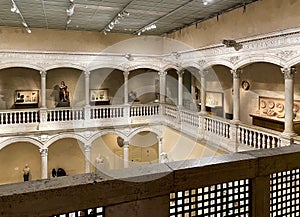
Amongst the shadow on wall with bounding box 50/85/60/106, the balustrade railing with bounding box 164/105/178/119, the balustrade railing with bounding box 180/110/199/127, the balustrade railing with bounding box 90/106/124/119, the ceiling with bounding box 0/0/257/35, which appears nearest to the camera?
the ceiling with bounding box 0/0/257/35

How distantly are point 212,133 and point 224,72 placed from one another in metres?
3.84

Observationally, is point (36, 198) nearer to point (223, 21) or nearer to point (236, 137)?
point (236, 137)

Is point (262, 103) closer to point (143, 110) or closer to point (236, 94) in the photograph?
point (236, 94)

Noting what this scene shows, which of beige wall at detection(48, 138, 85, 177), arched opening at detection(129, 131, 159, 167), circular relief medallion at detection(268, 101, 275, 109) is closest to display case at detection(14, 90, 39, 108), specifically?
beige wall at detection(48, 138, 85, 177)

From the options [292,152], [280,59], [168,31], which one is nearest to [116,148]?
[168,31]

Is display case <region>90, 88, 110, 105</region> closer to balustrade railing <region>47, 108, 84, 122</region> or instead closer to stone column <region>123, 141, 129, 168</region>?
balustrade railing <region>47, 108, 84, 122</region>

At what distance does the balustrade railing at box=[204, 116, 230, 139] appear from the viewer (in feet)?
29.1

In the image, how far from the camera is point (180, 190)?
1772 mm

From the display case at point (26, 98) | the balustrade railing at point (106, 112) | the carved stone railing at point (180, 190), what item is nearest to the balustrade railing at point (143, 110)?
the balustrade railing at point (106, 112)

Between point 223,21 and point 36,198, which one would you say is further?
point 223,21

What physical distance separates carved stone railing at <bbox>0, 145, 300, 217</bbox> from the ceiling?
258 inches

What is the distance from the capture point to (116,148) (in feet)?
49.5

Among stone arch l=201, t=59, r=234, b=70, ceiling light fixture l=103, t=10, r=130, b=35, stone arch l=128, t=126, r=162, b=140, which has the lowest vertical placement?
stone arch l=128, t=126, r=162, b=140

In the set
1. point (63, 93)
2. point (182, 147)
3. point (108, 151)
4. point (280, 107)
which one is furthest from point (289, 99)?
point (108, 151)
